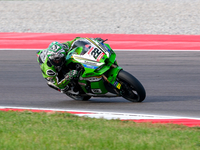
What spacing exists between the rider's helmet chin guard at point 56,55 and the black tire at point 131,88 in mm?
Result: 1142

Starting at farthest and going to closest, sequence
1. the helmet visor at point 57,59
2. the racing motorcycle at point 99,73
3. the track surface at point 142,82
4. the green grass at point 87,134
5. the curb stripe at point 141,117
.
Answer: the track surface at point 142,82, the racing motorcycle at point 99,73, the helmet visor at point 57,59, the curb stripe at point 141,117, the green grass at point 87,134

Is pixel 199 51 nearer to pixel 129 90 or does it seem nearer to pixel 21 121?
pixel 129 90

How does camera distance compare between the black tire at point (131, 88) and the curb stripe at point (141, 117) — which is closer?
the curb stripe at point (141, 117)

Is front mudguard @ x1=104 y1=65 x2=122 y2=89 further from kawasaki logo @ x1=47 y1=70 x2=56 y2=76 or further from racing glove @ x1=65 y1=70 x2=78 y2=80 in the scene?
kawasaki logo @ x1=47 y1=70 x2=56 y2=76

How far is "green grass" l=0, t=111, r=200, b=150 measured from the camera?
4.70 metres

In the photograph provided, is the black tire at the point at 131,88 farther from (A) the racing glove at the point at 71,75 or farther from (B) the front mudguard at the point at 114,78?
(A) the racing glove at the point at 71,75

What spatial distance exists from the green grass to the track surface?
1278 millimetres

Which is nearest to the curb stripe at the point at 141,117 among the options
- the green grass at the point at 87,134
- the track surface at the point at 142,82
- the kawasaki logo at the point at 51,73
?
the track surface at the point at 142,82

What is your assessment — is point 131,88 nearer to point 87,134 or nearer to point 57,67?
point 57,67

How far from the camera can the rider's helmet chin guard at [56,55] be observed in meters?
7.27

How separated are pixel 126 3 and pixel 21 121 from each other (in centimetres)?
2012

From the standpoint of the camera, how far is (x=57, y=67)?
24.5 feet

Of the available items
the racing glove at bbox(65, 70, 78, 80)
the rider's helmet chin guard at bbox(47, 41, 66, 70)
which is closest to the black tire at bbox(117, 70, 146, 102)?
the racing glove at bbox(65, 70, 78, 80)

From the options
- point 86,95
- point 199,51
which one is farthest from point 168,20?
point 86,95
